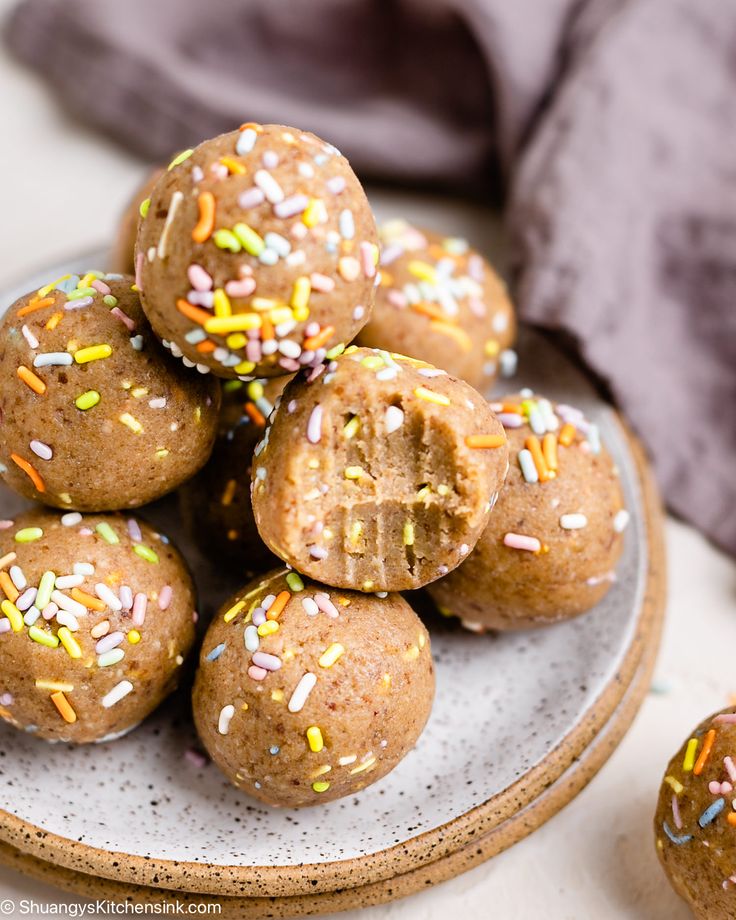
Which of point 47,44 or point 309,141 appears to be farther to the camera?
point 47,44

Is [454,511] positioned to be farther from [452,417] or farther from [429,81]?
[429,81]

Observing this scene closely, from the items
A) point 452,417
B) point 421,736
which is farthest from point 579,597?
point 452,417

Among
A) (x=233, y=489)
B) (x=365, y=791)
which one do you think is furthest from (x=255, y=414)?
(x=365, y=791)

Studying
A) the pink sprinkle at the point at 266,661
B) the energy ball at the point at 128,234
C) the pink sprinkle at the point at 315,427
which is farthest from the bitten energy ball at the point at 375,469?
the energy ball at the point at 128,234

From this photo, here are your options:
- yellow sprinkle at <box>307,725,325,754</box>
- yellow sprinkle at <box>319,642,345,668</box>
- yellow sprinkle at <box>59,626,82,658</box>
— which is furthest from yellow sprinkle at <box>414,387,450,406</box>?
yellow sprinkle at <box>59,626,82,658</box>

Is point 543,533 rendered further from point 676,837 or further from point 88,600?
point 88,600

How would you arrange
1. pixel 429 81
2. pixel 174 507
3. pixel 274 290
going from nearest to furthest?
pixel 274 290 → pixel 174 507 → pixel 429 81

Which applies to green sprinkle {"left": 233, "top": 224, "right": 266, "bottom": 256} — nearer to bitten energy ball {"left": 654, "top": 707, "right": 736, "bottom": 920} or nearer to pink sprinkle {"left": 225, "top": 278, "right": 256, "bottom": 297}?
pink sprinkle {"left": 225, "top": 278, "right": 256, "bottom": 297}

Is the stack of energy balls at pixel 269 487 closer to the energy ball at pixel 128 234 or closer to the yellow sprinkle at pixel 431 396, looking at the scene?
the yellow sprinkle at pixel 431 396
